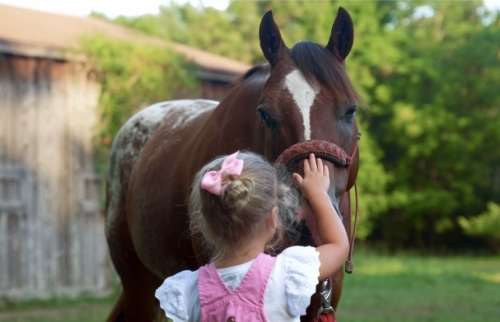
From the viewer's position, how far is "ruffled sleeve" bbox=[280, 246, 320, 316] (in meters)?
2.14

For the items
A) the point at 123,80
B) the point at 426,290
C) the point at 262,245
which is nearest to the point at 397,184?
the point at 426,290

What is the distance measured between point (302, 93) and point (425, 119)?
19.7 metres

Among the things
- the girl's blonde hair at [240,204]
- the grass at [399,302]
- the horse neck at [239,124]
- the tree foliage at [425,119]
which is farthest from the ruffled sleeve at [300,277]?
the tree foliage at [425,119]

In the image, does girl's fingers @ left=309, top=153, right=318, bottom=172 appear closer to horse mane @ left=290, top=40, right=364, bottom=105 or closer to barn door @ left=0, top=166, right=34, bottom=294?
horse mane @ left=290, top=40, right=364, bottom=105

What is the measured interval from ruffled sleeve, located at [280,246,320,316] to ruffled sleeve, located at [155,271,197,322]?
339 millimetres

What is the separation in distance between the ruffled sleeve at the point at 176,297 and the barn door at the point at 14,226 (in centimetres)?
751

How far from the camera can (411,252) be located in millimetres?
21891

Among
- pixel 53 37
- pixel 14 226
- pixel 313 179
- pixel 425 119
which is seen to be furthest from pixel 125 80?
pixel 425 119

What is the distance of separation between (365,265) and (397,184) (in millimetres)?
7940

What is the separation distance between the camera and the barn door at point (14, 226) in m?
9.27

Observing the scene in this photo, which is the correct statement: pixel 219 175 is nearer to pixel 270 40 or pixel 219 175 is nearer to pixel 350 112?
pixel 350 112

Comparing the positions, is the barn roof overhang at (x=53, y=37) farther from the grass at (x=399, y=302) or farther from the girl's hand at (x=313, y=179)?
the girl's hand at (x=313, y=179)

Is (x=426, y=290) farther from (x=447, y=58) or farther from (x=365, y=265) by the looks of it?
(x=447, y=58)

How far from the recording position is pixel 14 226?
939cm
